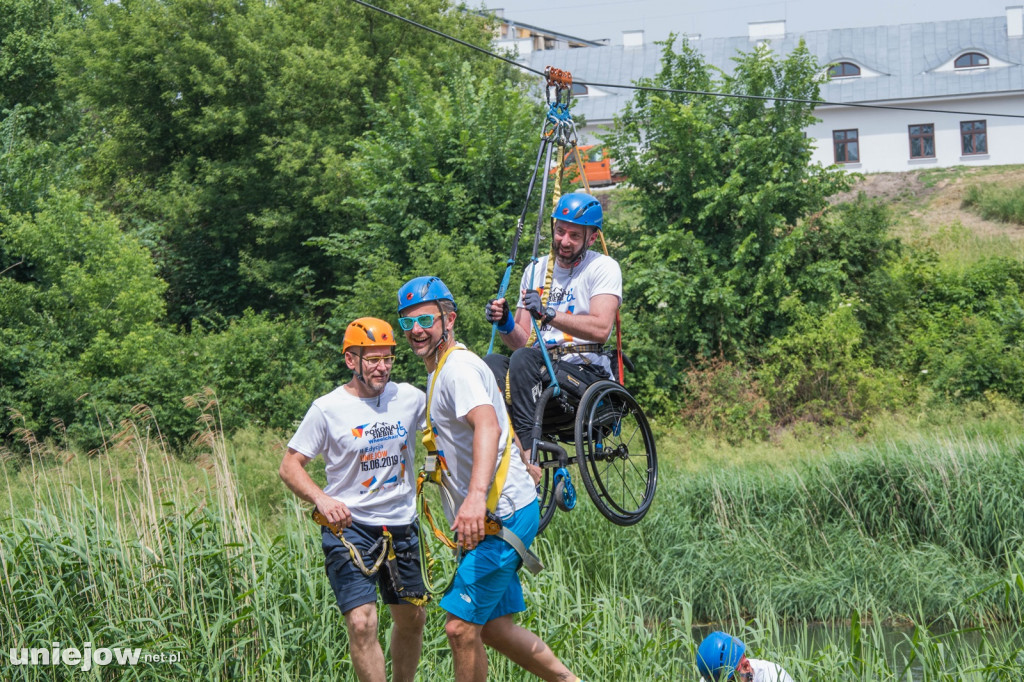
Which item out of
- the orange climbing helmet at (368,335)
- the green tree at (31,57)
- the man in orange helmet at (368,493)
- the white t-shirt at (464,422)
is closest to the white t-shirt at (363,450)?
the man in orange helmet at (368,493)

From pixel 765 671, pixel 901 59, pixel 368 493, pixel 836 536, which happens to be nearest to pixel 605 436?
pixel 368 493

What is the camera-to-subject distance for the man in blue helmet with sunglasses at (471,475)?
486 cm

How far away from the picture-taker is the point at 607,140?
71.5 ft

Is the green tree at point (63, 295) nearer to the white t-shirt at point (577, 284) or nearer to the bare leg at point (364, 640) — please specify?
the white t-shirt at point (577, 284)

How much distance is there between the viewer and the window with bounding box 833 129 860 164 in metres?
38.0

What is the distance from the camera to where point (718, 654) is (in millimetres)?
7191

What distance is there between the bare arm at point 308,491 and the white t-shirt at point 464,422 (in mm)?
709

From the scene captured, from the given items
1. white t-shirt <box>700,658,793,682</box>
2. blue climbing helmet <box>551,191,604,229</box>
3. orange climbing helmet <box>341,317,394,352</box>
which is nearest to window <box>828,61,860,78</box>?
white t-shirt <box>700,658,793,682</box>

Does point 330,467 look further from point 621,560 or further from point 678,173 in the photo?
point 678,173

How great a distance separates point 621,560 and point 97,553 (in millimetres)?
7155

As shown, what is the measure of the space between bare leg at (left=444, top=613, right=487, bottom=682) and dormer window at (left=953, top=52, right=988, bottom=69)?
3896 centimetres

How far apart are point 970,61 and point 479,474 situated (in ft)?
130

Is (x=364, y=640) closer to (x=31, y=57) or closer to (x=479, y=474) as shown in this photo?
(x=479, y=474)

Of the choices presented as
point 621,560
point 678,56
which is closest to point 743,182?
point 678,56
